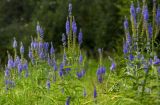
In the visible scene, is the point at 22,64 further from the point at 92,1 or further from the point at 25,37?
the point at 92,1

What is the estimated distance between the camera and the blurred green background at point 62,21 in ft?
54.0

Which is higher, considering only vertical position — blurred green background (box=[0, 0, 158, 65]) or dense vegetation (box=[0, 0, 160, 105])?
blurred green background (box=[0, 0, 158, 65])

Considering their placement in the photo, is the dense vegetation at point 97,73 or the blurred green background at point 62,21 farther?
the blurred green background at point 62,21

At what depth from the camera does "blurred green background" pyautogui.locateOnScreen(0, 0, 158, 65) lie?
16.5 meters

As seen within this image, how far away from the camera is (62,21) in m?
16.8

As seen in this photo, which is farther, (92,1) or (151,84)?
(92,1)

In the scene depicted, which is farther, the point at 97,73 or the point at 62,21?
the point at 62,21

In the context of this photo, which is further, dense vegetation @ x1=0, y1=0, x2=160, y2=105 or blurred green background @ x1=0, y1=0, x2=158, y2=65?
blurred green background @ x1=0, y1=0, x2=158, y2=65

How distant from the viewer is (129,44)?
17.9 feet

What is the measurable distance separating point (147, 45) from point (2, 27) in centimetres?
1270

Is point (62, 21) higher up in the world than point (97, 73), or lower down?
higher up

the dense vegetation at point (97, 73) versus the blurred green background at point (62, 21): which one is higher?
the blurred green background at point (62, 21)

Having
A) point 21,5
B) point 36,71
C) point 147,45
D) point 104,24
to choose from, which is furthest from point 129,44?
point 21,5

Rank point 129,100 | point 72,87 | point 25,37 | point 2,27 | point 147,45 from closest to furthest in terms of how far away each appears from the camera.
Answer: point 129,100 < point 147,45 < point 72,87 < point 25,37 < point 2,27
